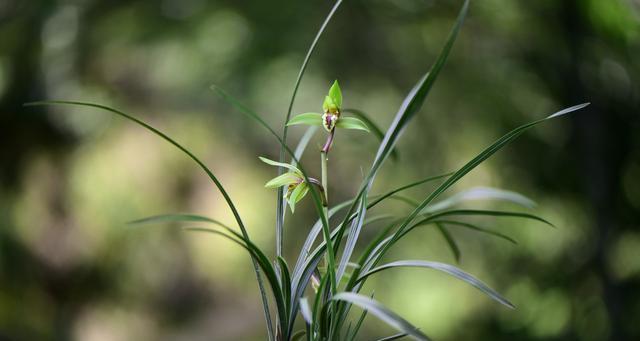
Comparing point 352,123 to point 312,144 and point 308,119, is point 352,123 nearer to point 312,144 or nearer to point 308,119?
point 308,119

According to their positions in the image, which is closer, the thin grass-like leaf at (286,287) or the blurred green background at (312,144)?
the thin grass-like leaf at (286,287)

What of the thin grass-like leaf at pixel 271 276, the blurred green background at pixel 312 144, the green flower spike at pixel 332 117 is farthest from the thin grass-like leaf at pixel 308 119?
the blurred green background at pixel 312 144

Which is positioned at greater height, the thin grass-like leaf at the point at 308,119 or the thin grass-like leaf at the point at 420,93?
the thin grass-like leaf at the point at 308,119

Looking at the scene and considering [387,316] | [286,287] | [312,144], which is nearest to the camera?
[387,316]

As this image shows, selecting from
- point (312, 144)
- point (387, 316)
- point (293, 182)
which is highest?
point (312, 144)

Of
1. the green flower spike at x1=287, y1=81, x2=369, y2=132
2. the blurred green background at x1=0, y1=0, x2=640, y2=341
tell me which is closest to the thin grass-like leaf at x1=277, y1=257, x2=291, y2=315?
the green flower spike at x1=287, y1=81, x2=369, y2=132

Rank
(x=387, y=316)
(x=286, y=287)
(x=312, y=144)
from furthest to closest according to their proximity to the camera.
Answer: (x=312, y=144) < (x=286, y=287) < (x=387, y=316)

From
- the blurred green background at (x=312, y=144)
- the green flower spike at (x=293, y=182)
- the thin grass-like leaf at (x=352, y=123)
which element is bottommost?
the green flower spike at (x=293, y=182)

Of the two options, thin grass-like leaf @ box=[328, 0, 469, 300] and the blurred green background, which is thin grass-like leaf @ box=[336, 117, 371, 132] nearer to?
thin grass-like leaf @ box=[328, 0, 469, 300]

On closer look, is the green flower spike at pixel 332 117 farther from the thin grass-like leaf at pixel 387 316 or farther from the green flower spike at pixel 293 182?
the thin grass-like leaf at pixel 387 316

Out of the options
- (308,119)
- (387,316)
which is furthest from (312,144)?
(387,316)
